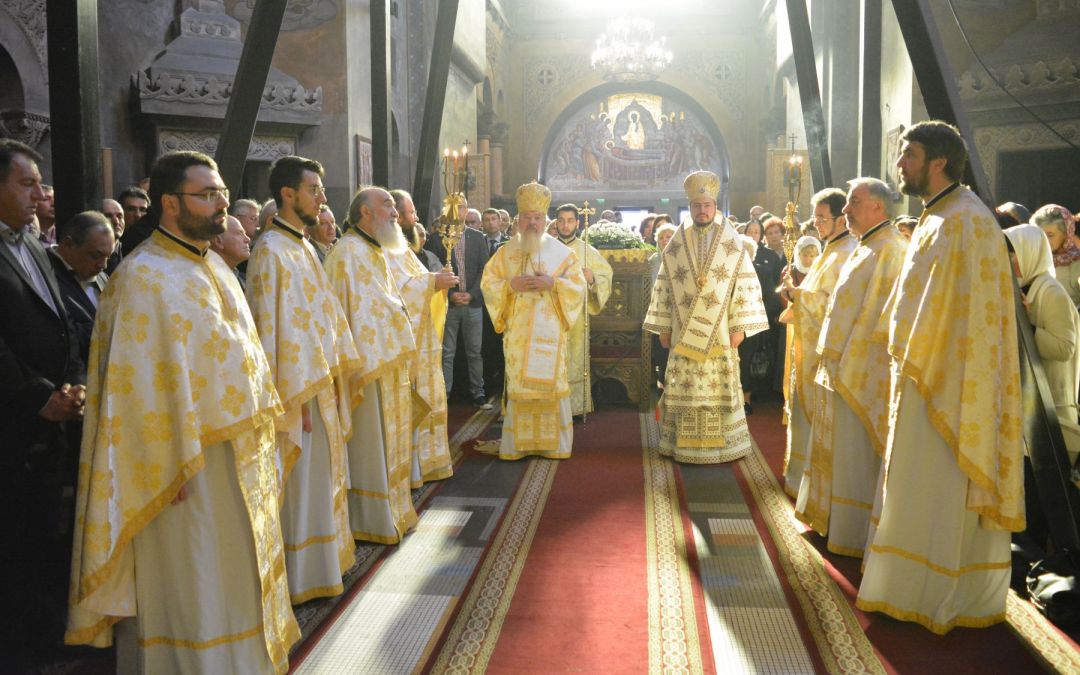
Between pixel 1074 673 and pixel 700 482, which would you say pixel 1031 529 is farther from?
pixel 700 482

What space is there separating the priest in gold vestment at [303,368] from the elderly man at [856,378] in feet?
7.60

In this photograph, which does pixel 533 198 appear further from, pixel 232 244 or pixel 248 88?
pixel 232 244

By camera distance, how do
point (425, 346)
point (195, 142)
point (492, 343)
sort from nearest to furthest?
point (425, 346), point (492, 343), point (195, 142)

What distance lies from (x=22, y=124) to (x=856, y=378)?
744cm

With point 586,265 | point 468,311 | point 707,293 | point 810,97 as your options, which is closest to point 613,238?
point 586,265

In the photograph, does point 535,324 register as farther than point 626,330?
No

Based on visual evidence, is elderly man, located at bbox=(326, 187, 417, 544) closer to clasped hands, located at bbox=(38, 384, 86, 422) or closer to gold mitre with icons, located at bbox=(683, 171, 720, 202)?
clasped hands, located at bbox=(38, 384, 86, 422)

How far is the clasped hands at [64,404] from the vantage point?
2641 millimetres

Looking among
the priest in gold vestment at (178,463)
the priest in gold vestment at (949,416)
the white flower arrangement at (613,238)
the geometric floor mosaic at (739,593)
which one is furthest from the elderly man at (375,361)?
the white flower arrangement at (613,238)

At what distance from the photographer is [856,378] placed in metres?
3.85

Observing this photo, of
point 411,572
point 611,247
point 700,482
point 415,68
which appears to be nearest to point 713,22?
point 415,68

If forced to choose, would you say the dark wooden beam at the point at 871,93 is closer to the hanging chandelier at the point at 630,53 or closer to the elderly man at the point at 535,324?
the elderly man at the point at 535,324

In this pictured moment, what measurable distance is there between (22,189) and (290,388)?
3.75ft

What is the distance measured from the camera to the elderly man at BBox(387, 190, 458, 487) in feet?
15.5
